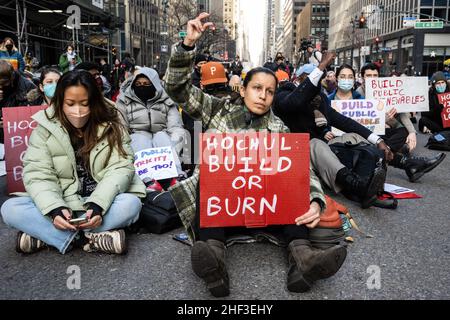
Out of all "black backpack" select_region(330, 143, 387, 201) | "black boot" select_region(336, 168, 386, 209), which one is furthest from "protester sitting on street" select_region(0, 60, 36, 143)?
"black boot" select_region(336, 168, 386, 209)

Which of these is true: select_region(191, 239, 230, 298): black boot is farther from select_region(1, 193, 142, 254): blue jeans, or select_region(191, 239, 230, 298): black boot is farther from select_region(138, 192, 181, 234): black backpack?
select_region(138, 192, 181, 234): black backpack

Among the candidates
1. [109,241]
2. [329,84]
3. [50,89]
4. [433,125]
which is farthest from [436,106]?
[109,241]

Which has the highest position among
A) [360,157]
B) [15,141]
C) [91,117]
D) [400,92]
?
[400,92]

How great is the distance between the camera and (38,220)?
322cm

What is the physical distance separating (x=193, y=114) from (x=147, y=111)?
2701mm

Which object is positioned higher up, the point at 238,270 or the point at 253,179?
the point at 253,179

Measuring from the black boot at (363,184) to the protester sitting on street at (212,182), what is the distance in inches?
49.9

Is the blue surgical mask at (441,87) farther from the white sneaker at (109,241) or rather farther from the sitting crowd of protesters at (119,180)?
the white sneaker at (109,241)

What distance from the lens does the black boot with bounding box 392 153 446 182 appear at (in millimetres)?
5781

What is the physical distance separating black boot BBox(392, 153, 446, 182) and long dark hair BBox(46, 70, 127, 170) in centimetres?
392

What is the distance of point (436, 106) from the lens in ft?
30.3

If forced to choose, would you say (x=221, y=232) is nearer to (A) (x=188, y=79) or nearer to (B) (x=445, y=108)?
(A) (x=188, y=79)
